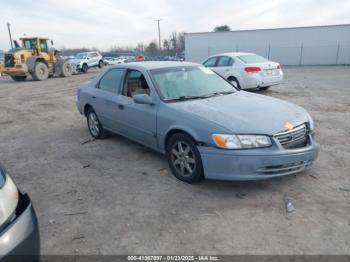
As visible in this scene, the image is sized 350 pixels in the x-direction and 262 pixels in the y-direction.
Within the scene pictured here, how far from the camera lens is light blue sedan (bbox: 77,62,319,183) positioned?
3.29 metres

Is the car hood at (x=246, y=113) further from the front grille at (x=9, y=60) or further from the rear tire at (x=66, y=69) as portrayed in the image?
the rear tire at (x=66, y=69)

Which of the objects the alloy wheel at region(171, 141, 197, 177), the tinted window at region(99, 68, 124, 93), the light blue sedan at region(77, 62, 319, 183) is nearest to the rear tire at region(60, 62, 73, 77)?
the tinted window at region(99, 68, 124, 93)

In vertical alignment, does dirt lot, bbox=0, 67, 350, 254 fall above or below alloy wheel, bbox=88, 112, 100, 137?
below

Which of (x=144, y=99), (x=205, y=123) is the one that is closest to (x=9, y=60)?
(x=144, y=99)

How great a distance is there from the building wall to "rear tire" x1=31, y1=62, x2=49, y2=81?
20.1 m

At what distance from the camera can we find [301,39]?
3094 centimetres

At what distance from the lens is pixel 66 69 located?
67.9ft

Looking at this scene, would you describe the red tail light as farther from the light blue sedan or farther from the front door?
the front door

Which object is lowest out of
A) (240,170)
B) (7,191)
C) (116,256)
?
(116,256)

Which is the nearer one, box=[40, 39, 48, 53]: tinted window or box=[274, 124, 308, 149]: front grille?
box=[274, 124, 308, 149]: front grille

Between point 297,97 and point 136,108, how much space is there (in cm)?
732

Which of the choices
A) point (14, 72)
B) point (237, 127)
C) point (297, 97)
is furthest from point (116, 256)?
point (14, 72)

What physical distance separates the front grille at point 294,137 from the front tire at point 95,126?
3.51 meters

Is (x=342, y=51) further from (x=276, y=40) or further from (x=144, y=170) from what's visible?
(x=144, y=170)
